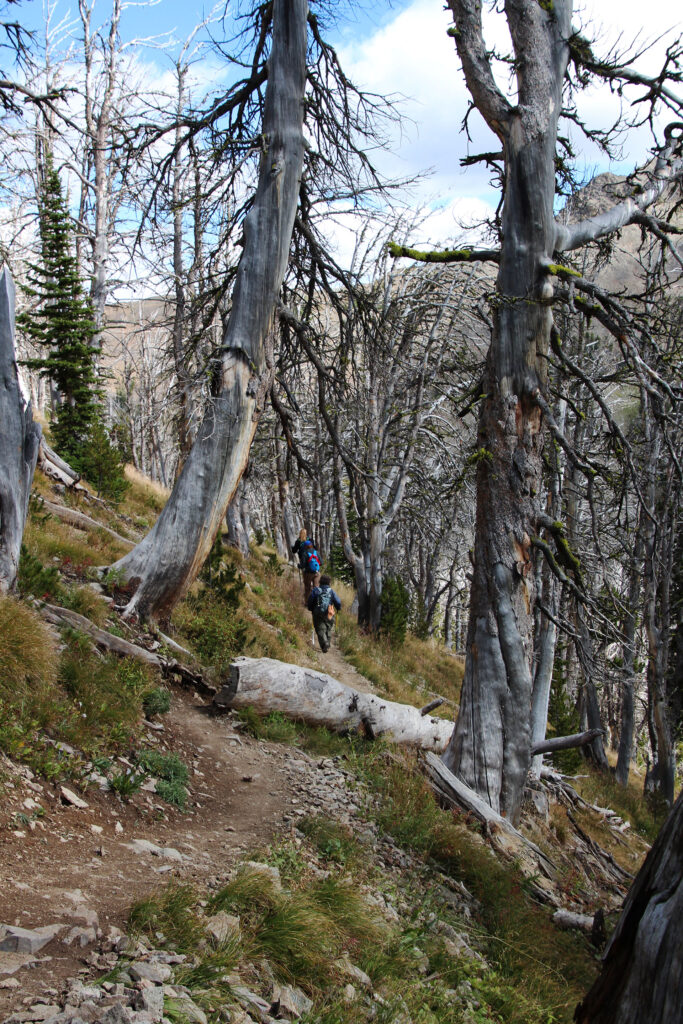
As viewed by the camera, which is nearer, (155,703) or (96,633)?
(155,703)

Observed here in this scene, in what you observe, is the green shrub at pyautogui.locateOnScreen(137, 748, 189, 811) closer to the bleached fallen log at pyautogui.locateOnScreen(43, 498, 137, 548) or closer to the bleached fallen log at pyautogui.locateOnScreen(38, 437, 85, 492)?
the bleached fallen log at pyautogui.locateOnScreen(43, 498, 137, 548)

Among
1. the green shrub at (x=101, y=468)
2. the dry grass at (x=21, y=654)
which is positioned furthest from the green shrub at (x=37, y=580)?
the green shrub at (x=101, y=468)

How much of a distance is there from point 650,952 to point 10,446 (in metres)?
5.41

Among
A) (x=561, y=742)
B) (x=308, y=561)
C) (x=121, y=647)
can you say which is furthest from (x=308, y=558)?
(x=121, y=647)

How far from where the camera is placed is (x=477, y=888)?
5.39 m

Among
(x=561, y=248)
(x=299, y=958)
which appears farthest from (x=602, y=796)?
(x=299, y=958)

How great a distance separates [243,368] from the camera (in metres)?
7.91

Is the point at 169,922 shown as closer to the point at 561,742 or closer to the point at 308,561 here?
the point at 561,742

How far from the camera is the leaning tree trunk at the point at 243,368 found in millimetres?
7668

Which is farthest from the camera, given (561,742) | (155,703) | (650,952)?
(561,742)

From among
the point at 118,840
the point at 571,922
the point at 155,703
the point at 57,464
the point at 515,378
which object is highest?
the point at 515,378

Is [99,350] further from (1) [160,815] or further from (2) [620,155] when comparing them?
(1) [160,815]

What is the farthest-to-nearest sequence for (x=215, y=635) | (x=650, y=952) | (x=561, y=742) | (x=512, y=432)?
1. (x=215, y=635)
2. (x=561, y=742)
3. (x=512, y=432)
4. (x=650, y=952)

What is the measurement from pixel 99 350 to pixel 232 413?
411 inches
